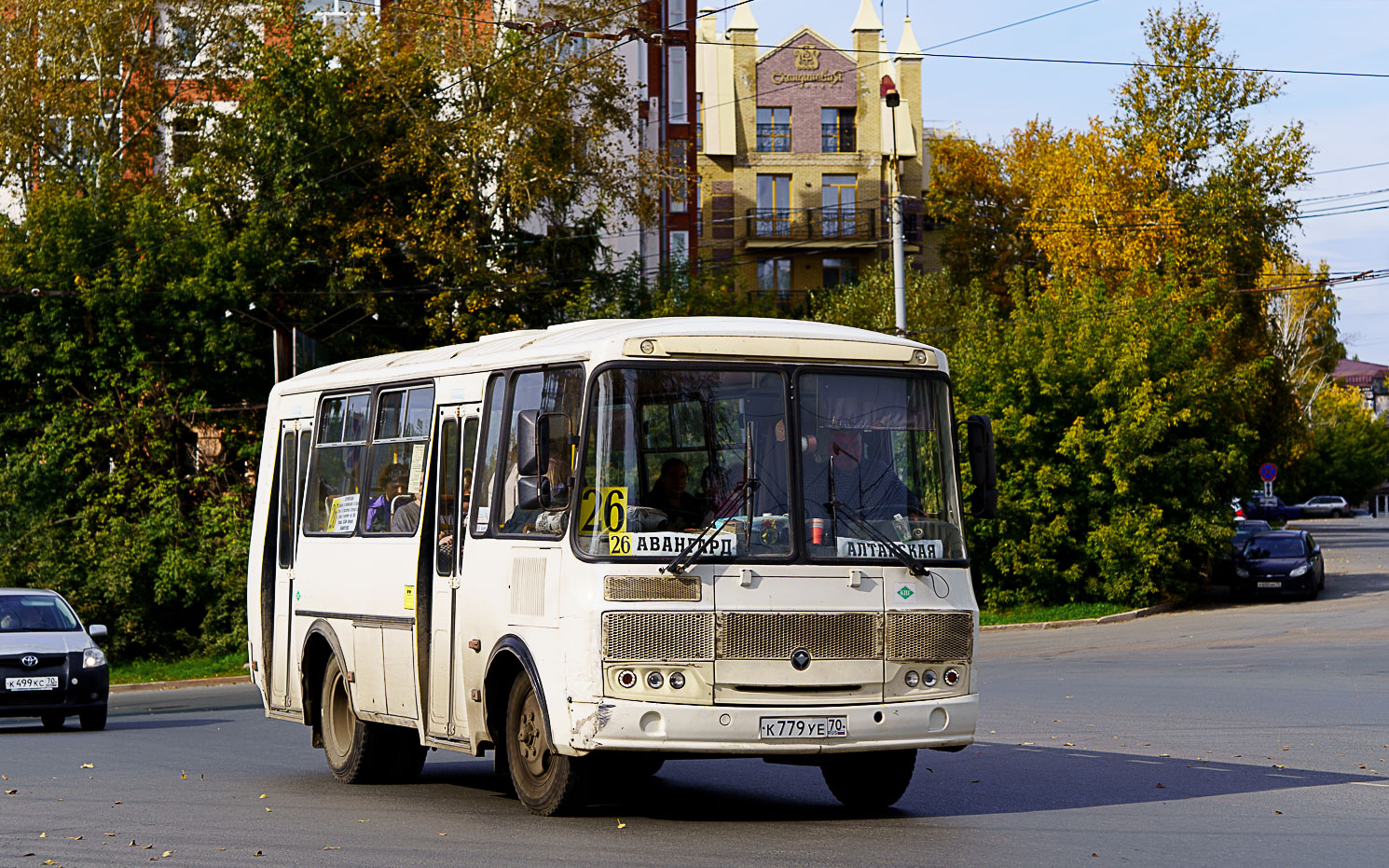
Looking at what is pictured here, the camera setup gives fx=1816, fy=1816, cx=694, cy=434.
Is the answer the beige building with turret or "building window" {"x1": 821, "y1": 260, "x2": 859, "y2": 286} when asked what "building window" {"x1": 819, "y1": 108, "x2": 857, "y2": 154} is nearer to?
the beige building with turret

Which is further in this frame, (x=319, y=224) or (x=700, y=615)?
(x=319, y=224)

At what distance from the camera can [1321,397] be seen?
399 feet

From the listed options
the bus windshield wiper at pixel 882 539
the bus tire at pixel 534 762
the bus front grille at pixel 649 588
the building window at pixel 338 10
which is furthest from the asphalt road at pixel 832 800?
the building window at pixel 338 10

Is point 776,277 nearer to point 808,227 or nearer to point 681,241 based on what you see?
point 808,227

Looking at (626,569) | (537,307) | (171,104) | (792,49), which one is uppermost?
(792,49)

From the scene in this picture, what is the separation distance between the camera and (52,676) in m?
20.7

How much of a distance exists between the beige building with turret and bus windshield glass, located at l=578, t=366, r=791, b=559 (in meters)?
66.5

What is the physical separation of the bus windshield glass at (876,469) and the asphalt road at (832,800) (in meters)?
1.64

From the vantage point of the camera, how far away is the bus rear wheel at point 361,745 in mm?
13414

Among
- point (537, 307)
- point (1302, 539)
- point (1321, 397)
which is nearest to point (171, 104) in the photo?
point (537, 307)

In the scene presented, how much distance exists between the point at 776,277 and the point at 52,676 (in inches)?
2378

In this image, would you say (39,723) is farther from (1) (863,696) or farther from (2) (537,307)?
(2) (537,307)

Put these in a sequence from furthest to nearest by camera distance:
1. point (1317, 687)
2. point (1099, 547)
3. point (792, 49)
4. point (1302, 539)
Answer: point (792, 49)
point (1302, 539)
point (1099, 547)
point (1317, 687)

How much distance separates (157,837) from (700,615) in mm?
3314
